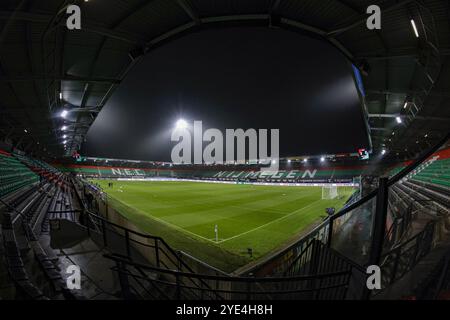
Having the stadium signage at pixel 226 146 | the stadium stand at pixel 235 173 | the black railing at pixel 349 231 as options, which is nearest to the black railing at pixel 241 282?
the black railing at pixel 349 231

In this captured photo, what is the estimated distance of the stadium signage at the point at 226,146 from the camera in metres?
47.4

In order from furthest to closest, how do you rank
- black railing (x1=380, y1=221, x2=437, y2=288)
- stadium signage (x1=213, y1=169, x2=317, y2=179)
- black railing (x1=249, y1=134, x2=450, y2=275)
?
stadium signage (x1=213, y1=169, x2=317, y2=179)
black railing (x1=380, y1=221, x2=437, y2=288)
black railing (x1=249, y1=134, x2=450, y2=275)

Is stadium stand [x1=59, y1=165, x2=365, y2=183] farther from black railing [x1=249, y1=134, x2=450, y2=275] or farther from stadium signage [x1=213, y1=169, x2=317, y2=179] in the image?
black railing [x1=249, y1=134, x2=450, y2=275]

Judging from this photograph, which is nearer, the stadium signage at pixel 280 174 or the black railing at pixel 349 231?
the black railing at pixel 349 231

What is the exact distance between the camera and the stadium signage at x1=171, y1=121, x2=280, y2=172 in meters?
47.4

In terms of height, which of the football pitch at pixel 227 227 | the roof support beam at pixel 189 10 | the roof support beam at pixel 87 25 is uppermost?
the roof support beam at pixel 189 10

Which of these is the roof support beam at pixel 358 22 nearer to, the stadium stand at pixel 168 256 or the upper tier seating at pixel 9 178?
the stadium stand at pixel 168 256

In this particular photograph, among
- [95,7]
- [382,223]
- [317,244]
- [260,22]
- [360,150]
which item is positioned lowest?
[317,244]

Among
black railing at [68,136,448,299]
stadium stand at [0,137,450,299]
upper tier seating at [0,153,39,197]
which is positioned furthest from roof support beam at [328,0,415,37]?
upper tier seating at [0,153,39,197]

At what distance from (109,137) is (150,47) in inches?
1775

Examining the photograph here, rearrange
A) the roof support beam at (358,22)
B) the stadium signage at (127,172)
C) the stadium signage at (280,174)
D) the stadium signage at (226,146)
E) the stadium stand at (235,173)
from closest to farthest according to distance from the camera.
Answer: the roof support beam at (358,22), the stadium signage at (226,146), the stadium stand at (235,173), the stadium signage at (280,174), the stadium signage at (127,172)
